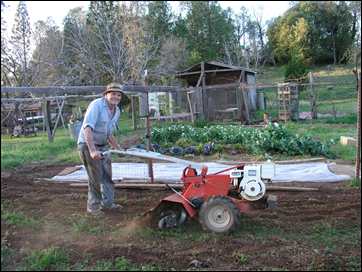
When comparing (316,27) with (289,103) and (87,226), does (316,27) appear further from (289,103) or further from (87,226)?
(289,103)

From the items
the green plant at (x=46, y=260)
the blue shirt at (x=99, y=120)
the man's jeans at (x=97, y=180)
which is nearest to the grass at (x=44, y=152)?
the man's jeans at (x=97, y=180)

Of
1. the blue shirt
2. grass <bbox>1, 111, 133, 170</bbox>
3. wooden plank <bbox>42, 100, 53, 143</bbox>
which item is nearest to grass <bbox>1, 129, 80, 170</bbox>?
grass <bbox>1, 111, 133, 170</bbox>

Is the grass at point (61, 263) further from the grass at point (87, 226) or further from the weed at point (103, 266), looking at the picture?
the grass at point (87, 226)

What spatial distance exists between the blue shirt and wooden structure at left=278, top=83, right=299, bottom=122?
15.0 m

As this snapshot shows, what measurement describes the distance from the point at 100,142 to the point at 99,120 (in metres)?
0.30

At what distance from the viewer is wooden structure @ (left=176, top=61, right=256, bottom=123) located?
2170 cm

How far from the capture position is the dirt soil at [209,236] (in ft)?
13.2

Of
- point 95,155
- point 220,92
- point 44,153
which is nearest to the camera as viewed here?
point 95,155

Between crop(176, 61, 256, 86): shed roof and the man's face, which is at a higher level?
crop(176, 61, 256, 86): shed roof

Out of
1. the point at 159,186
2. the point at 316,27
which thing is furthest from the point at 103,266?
the point at 316,27

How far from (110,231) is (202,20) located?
2421mm

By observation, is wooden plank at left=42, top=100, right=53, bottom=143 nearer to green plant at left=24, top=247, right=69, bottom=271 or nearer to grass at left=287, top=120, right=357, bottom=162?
grass at left=287, top=120, right=357, bottom=162

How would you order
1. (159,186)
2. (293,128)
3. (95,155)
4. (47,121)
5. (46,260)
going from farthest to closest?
(293,128) < (47,121) < (159,186) < (95,155) < (46,260)

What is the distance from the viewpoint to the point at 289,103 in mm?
20312
